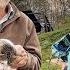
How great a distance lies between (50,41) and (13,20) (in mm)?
7269

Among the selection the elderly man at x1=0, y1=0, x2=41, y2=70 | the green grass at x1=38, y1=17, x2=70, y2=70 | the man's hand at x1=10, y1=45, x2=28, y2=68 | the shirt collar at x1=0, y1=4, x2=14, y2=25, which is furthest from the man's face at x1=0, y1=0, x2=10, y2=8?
the green grass at x1=38, y1=17, x2=70, y2=70

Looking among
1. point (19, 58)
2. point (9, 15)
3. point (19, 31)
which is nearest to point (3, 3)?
point (9, 15)

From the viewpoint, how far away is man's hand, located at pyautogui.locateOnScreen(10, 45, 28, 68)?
2.98 metres

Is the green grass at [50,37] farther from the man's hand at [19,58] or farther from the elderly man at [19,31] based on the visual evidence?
the man's hand at [19,58]

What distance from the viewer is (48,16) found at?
13.0 meters

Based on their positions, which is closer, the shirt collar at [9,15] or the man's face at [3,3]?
the man's face at [3,3]

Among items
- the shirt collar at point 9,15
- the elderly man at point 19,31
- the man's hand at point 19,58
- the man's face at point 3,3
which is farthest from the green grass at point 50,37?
the man's hand at point 19,58

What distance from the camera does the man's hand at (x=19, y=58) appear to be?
2.98 meters

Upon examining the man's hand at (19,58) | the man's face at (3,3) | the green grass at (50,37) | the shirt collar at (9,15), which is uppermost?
the man's face at (3,3)

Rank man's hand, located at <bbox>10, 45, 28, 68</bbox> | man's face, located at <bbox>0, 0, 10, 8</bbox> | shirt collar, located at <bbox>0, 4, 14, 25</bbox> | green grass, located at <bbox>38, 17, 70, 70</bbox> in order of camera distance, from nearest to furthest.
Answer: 1. man's hand, located at <bbox>10, 45, 28, 68</bbox>
2. man's face, located at <bbox>0, 0, 10, 8</bbox>
3. shirt collar, located at <bbox>0, 4, 14, 25</bbox>
4. green grass, located at <bbox>38, 17, 70, 70</bbox>

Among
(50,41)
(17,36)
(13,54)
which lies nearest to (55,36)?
(50,41)

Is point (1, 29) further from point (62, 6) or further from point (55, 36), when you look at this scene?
point (62, 6)

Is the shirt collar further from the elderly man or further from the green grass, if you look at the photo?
the green grass

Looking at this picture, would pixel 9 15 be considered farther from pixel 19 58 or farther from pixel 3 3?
pixel 19 58
